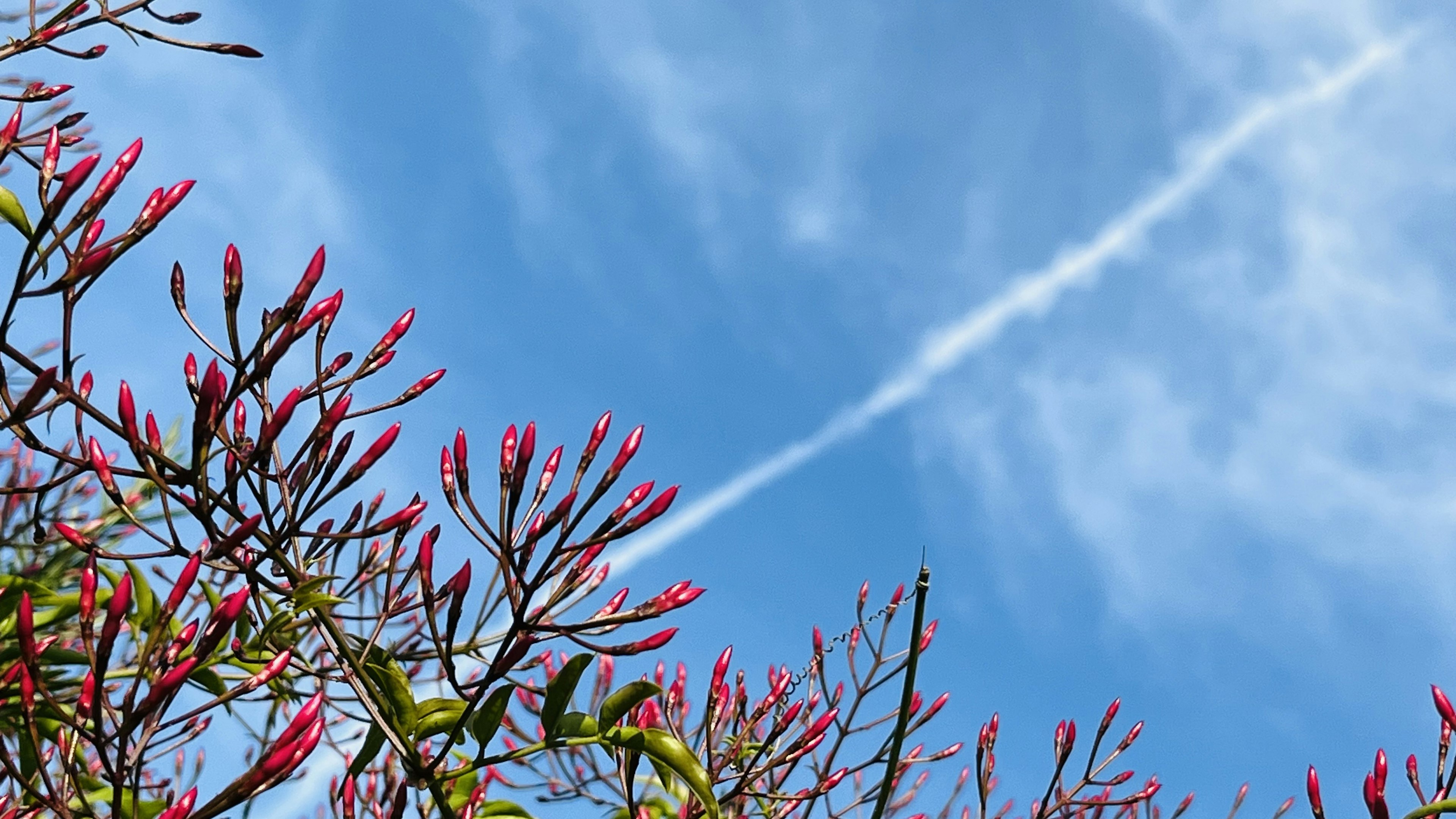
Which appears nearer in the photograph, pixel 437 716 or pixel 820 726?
pixel 437 716

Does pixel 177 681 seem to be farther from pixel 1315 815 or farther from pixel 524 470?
pixel 1315 815

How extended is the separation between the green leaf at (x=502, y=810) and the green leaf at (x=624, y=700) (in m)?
0.39

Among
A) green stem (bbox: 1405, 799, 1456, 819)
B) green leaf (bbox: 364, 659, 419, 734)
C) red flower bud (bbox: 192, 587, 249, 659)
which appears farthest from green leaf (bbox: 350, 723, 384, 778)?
green stem (bbox: 1405, 799, 1456, 819)

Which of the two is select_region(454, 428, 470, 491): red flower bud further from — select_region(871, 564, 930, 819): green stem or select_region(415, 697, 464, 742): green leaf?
select_region(871, 564, 930, 819): green stem

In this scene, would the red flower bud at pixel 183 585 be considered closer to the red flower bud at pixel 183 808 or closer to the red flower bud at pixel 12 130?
the red flower bud at pixel 183 808

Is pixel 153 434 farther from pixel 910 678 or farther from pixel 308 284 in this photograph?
pixel 910 678

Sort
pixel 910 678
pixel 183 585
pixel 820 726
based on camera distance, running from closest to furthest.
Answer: pixel 910 678 → pixel 183 585 → pixel 820 726

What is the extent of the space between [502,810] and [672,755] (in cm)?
48

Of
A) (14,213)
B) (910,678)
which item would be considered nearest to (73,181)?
(14,213)

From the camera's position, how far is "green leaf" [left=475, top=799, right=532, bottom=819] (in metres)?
1.62

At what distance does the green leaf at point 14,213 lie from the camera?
131cm

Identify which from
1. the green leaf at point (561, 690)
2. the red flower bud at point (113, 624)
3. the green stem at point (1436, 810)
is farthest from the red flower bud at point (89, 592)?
the green stem at point (1436, 810)

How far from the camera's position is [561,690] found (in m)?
1.27

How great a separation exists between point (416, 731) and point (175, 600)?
29cm
